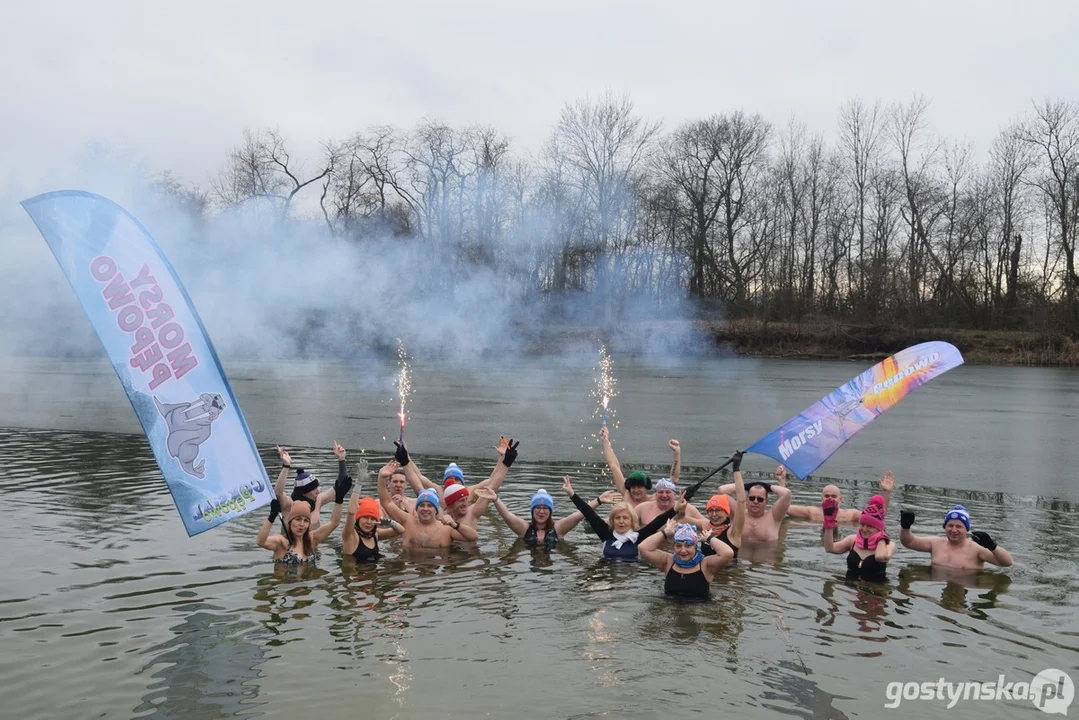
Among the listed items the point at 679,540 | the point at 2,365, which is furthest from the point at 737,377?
the point at 679,540

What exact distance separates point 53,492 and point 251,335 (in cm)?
2055

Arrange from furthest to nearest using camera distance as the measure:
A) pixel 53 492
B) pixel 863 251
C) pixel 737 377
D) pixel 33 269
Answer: pixel 863 251, pixel 737 377, pixel 33 269, pixel 53 492

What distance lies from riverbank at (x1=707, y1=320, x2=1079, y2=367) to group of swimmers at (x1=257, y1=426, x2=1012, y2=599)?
40.4 meters

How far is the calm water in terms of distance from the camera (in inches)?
297

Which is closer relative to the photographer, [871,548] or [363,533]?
[871,548]

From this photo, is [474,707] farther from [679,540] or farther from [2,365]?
[2,365]

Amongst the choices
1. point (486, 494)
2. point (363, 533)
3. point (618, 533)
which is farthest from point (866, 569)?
point (363, 533)

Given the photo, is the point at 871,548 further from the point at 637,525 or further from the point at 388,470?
the point at 388,470

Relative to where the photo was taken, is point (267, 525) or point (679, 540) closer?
point (679, 540)

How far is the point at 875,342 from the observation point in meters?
61.3

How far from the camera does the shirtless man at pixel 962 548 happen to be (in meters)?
11.2

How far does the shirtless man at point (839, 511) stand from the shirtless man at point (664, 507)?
154 cm

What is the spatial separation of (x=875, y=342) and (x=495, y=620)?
56568 mm

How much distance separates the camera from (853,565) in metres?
11.1
